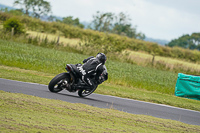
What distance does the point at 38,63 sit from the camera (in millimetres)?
19453

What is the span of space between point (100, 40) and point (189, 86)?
740 inches

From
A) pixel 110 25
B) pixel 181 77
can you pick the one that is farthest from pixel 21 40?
pixel 110 25

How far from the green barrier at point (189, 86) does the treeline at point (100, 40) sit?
53.2ft

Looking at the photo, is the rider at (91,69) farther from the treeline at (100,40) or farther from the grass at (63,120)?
the treeline at (100,40)

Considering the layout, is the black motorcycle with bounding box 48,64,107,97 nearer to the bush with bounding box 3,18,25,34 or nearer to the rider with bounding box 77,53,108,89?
the rider with bounding box 77,53,108,89

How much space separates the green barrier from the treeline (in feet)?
53.2

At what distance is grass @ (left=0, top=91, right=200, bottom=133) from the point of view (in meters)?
5.61

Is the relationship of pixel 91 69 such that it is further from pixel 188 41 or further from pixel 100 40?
pixel 188 41

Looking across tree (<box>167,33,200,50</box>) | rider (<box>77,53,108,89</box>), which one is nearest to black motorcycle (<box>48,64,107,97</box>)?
rider (<box>77,53,108,89</box>)

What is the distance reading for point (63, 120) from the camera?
6.47 m

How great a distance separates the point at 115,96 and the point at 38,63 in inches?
305

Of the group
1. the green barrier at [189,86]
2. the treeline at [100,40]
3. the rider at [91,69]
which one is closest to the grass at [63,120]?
the rider at [91,69]

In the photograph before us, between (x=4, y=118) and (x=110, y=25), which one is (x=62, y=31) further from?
(x=4, y=118)

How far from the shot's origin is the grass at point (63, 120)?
5613mm
